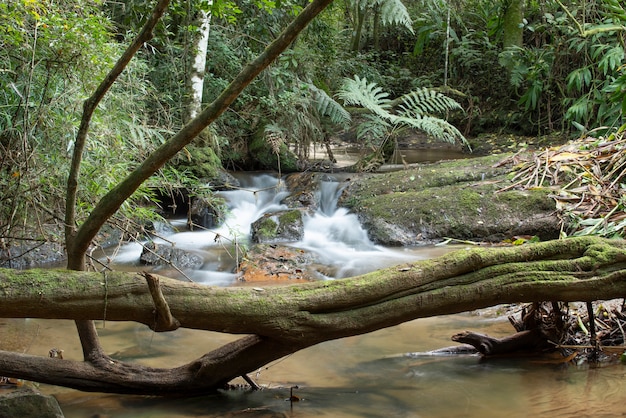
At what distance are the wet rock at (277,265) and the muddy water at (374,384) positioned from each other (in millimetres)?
1616

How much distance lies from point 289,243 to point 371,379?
380 cm

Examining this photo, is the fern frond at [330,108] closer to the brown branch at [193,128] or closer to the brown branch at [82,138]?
the brown branch at [82,138]

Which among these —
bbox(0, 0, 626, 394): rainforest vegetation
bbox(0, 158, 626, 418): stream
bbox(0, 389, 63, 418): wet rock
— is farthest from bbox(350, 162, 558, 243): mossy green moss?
bbox(0, 389, 63, 418): wet rock

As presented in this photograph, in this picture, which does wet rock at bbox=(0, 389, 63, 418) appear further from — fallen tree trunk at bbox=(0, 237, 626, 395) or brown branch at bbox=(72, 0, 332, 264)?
brown branch at bbox=(72, 0, 332, 264)

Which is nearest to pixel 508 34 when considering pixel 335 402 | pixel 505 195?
pixel 505 195

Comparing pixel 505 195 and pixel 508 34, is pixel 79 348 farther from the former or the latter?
pixel 508 34

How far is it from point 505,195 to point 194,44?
14.8ft

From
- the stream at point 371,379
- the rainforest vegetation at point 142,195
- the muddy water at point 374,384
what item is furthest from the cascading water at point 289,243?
the muddy water at point 374,384

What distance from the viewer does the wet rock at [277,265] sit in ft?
20.0

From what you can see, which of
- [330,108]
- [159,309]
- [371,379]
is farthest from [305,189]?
[159,309]

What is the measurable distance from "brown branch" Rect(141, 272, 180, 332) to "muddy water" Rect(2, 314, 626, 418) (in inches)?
19.1

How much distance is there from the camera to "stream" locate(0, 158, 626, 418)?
3.06 meters

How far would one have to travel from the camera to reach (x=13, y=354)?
3.01 metres

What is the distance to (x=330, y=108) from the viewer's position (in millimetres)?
9680
